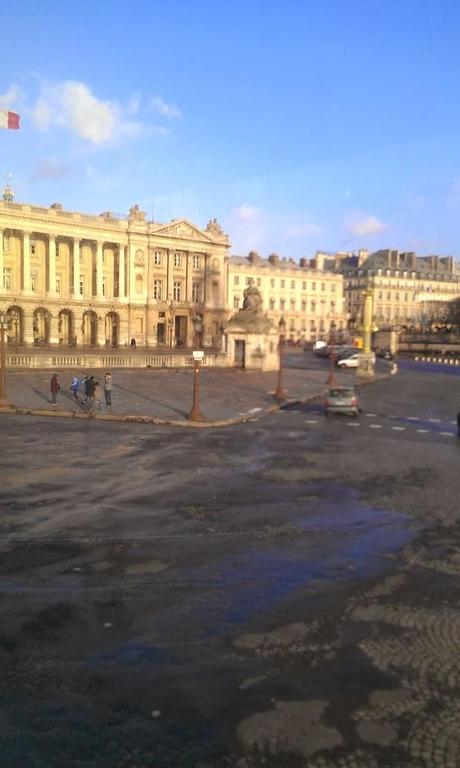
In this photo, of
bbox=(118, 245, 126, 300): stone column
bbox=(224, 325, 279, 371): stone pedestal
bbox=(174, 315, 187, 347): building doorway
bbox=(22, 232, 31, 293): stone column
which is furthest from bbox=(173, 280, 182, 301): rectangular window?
bbox=(224, 325, 279, 371): stone pedestal

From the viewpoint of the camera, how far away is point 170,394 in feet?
123

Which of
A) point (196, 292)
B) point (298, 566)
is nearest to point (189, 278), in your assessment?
point (196, 292)

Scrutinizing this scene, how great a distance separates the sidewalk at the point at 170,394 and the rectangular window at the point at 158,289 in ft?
154

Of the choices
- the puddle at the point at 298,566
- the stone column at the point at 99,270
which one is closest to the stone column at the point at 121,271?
the stone column at the point at 99,270

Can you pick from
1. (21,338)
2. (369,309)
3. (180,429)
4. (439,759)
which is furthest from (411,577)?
(21,338)

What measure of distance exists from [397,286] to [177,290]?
67.6 meters

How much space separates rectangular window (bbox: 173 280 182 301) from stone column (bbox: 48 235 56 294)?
21.6 metres

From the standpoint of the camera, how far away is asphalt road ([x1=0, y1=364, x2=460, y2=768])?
5582mm

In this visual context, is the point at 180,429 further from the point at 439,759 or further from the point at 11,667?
the point at 439,759

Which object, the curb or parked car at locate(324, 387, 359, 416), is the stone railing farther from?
parked car at locate(324, 387, 359, 416)

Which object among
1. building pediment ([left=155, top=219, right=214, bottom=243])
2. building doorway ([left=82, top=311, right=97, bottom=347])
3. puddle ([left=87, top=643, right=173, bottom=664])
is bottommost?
puddle ([left=87, top=643, right=173, bottom=664])

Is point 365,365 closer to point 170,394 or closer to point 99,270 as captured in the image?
point 170,394

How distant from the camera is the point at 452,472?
17.2 m

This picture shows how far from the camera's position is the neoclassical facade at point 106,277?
277 ft
